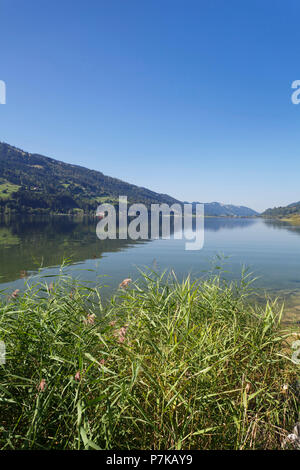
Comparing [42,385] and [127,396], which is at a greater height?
[42,385]

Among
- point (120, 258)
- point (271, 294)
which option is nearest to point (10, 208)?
point (120, 258)

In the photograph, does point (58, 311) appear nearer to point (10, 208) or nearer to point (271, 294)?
point (271, 294)

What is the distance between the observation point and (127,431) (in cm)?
292

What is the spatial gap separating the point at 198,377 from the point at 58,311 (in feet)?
9.15
